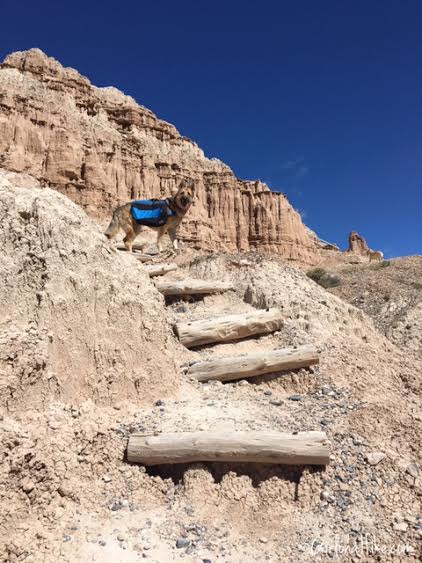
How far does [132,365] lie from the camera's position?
616 centimetres

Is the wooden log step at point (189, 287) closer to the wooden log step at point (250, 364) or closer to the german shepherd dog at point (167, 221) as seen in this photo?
the german shepherd dog at point (167, 221)

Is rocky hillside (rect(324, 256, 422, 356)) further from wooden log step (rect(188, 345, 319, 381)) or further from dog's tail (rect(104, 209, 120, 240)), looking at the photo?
dog's tail (rect(104, 209, 120, 240))

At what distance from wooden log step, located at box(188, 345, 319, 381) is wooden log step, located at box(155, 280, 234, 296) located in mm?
2484

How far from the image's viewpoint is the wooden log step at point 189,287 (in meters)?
9.40

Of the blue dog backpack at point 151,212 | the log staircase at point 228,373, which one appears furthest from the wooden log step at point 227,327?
the blue dog backpack at point 151,212

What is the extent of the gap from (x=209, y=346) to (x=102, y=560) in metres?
4.43

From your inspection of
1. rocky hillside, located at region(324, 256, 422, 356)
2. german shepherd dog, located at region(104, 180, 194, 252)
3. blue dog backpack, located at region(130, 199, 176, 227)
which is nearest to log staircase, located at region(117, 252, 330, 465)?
german shepherd dog, located at region(104, 180, 194, 252)

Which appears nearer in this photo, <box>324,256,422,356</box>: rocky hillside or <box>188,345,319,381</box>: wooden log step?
<box>188,345,319,381</box>: wooden log step

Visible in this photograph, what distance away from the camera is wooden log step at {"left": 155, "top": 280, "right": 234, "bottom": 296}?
9.40m

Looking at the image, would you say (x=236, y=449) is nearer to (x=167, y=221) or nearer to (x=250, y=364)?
(x=250, y=364)

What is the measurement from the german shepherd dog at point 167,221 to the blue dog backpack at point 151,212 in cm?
9

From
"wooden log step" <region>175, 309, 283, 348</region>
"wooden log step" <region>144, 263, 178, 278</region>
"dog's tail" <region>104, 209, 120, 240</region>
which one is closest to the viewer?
"wooden log step" <region>175, 309, 283, 348</region>

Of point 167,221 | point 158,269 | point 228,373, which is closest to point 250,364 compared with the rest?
point 228,373

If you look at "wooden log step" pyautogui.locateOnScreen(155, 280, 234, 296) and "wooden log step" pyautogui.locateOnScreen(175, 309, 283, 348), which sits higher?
"wooden log step" pyautogui.locateOnScreen(155, 280, 234, 296)
